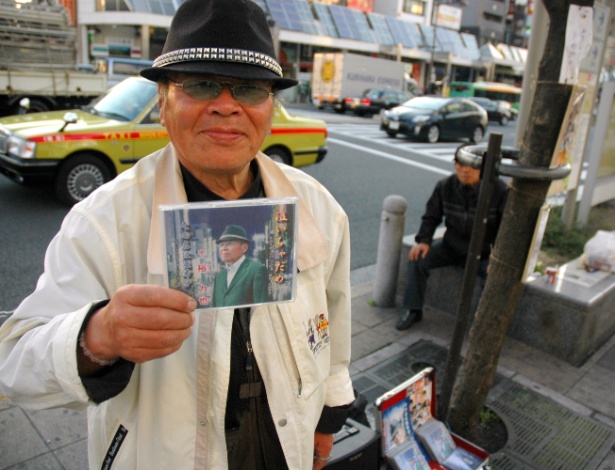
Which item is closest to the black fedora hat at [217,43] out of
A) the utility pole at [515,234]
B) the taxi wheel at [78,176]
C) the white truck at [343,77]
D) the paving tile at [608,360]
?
the utility pole at [515,234]

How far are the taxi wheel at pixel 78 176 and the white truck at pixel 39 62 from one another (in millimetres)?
6386

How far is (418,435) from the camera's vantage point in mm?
2623

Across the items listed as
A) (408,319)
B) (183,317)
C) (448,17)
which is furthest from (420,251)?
(448,17)

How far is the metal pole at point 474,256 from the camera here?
2.41 meters

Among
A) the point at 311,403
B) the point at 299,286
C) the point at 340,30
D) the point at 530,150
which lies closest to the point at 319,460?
the point at 311,403

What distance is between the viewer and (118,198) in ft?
4.08

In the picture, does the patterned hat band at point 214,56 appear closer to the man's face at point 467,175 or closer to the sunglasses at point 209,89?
the sunglasses at point 209,89

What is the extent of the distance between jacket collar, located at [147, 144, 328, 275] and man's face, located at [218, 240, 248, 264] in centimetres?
17

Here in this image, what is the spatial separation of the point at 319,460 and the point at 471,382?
1.45m

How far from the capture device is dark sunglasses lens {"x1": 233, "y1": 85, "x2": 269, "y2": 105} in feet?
4.20

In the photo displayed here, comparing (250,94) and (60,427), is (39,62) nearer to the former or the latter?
(60,427)

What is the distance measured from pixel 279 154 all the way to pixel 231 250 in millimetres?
7581

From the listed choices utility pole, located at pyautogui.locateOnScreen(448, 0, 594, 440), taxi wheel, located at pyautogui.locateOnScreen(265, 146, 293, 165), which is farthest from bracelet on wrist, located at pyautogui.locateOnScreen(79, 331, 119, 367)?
taxi wheel, located at pyautogui.locateOnScreen(265, 146, 293, 165)


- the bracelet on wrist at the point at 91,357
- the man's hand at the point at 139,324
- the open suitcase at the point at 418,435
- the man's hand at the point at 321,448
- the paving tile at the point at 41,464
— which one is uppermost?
the man's hand at the point at 139,324
